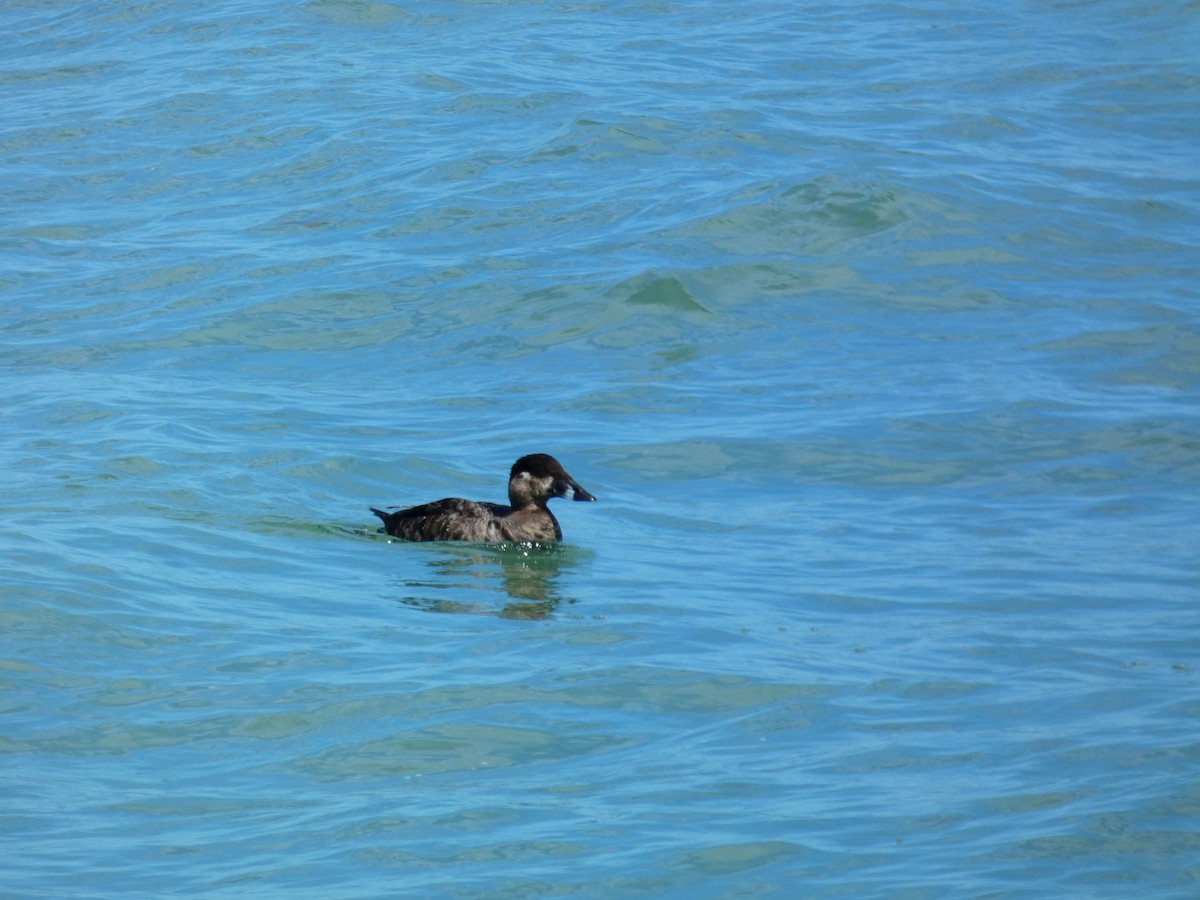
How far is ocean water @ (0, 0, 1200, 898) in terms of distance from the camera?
23.0 ft

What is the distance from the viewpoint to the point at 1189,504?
39.3ft

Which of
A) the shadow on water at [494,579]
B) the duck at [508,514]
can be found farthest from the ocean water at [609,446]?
the duck at [508,514]

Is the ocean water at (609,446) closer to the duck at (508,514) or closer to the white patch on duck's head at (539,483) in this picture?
the duck at (508,514)

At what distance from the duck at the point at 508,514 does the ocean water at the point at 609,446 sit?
7.0 inches

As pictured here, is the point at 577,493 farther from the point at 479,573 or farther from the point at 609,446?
the point at 609,446

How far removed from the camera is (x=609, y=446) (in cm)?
1380

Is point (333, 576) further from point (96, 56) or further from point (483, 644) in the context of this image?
point (96, 56)

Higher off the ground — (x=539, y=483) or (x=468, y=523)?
(x=539, y=483)

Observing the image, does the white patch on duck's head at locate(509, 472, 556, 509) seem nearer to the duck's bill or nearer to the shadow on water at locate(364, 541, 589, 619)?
the duck's bill

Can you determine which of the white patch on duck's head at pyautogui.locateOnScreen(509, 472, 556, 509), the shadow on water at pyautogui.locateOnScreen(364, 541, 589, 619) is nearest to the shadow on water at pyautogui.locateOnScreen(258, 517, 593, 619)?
the shadow on water at pyautogui.locateOnScreen(364, 541, 589, 619)

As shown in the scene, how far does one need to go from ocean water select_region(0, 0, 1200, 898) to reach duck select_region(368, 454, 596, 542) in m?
0.18

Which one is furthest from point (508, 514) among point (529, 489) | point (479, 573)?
point (479, 573)

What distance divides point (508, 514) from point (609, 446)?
1.87 m

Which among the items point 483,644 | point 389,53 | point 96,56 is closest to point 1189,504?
point 483,644
